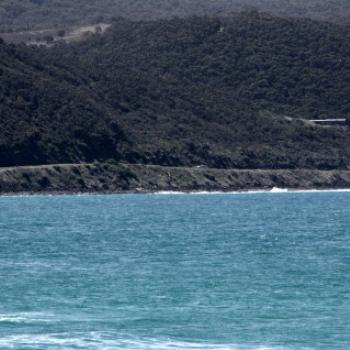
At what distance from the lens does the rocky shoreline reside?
434 feet

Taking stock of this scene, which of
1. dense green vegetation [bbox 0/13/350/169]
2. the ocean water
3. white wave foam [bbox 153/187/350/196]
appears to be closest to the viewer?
the ocean water

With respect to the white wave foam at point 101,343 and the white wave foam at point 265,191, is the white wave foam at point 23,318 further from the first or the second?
the white wave foam at point 265,191

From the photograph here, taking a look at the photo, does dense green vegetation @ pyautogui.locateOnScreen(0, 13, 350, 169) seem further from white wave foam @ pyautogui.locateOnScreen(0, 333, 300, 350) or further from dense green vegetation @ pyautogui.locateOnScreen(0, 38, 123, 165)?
white wave foam @ pyautogui.locateOnScreen(0, 333, 300, 350)

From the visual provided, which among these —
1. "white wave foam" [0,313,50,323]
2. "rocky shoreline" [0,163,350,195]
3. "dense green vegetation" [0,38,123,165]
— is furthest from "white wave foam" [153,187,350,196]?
"white wave foam" [0,313,50,323]

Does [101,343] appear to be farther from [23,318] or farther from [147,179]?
[147,179]

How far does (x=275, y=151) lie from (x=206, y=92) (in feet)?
85.6

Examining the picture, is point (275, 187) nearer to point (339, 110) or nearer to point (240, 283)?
point (339, 110)

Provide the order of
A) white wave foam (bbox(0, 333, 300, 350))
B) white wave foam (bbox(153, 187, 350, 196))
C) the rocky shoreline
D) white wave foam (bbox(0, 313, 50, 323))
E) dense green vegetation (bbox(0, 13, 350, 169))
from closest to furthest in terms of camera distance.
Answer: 1. white wave foam (bbox(0, 333, 300, 350))
2. white wave foam (bbox(0, 313, 50, 323))
3. the rocky shoreline
4. white wave foam (bbox(153, 187, 350, 196))
5. dense green vegetation (bbox(0, 13, 350, 169))

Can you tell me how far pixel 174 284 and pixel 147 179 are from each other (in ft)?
318

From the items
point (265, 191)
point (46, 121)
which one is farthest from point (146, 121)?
point (265, 191)

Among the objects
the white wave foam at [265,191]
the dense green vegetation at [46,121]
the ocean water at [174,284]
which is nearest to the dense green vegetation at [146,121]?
the dense green vegetation at [46,121]

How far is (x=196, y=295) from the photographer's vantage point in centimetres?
4275

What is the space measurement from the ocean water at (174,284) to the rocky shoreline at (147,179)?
141 feet

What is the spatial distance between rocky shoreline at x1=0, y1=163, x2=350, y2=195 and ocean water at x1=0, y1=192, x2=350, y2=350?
141 ft
